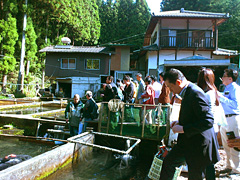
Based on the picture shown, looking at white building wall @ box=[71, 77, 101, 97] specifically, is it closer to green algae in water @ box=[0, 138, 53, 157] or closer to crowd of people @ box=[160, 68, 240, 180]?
green algae in water @ box=[0, 138, 53, 157]

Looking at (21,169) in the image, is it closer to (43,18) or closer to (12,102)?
(12,102)

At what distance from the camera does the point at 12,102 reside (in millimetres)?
15742

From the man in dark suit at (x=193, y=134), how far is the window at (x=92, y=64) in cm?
2277

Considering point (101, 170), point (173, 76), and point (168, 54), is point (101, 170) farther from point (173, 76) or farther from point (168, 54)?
point (168, 54)

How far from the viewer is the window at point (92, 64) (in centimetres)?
2511

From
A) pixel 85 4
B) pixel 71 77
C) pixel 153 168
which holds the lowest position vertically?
pixel 153 168

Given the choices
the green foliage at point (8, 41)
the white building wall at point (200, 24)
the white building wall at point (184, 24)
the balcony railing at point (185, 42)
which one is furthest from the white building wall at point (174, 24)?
the green foliage at point (8, 41)

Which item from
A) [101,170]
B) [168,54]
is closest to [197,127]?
[101,170]

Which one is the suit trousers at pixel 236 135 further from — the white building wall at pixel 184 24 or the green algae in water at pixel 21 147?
the white building wall at pixel 184 24

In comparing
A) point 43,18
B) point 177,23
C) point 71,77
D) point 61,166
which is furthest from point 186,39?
point 43,18

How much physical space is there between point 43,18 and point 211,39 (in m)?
21.3

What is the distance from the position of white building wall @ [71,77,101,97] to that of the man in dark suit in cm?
2145

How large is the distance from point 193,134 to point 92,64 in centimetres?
2334

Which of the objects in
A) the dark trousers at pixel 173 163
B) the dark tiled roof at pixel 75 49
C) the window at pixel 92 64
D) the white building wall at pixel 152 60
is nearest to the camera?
the dark trousers at pixel 173 163
